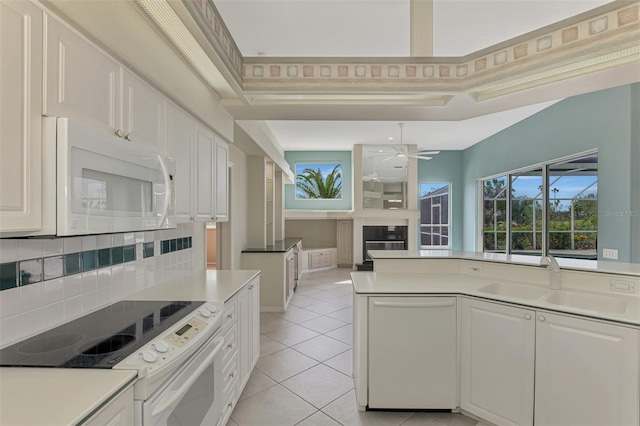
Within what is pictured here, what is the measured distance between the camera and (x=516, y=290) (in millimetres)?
2406

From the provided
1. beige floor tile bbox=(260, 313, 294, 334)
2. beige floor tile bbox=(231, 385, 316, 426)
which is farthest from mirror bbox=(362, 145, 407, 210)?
beige floor tile bbox=(231, 385, 316, 426)

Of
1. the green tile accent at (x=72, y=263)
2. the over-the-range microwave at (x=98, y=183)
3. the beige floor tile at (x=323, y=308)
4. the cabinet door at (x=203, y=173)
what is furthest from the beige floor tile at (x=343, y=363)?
the green tile accent at (x=72, y=263)

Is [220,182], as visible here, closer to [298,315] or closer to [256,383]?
[256,383]

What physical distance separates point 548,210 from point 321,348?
175 inches

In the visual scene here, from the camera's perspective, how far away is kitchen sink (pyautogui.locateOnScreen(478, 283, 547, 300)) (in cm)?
227

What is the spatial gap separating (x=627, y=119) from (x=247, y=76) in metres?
4.27

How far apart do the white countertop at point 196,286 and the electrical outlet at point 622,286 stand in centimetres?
259

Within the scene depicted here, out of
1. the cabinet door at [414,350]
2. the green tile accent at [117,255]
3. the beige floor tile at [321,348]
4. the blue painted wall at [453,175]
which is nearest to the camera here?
the green tile accent at [117,255]

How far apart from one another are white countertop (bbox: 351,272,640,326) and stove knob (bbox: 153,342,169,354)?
132 centimetres

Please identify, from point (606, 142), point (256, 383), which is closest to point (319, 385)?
point (256, 383)

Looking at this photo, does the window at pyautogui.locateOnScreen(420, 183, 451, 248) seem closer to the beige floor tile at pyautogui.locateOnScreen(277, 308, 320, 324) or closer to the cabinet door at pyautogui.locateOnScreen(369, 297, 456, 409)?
the beige floor tile at pyautogui.locateOnScreen(277, 308, 320, 324)

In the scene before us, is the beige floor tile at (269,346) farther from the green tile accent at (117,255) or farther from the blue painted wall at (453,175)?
the blue painted wall at (453,175)

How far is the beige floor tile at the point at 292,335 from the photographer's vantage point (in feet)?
11.7

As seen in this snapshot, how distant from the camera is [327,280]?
6.84 meters
